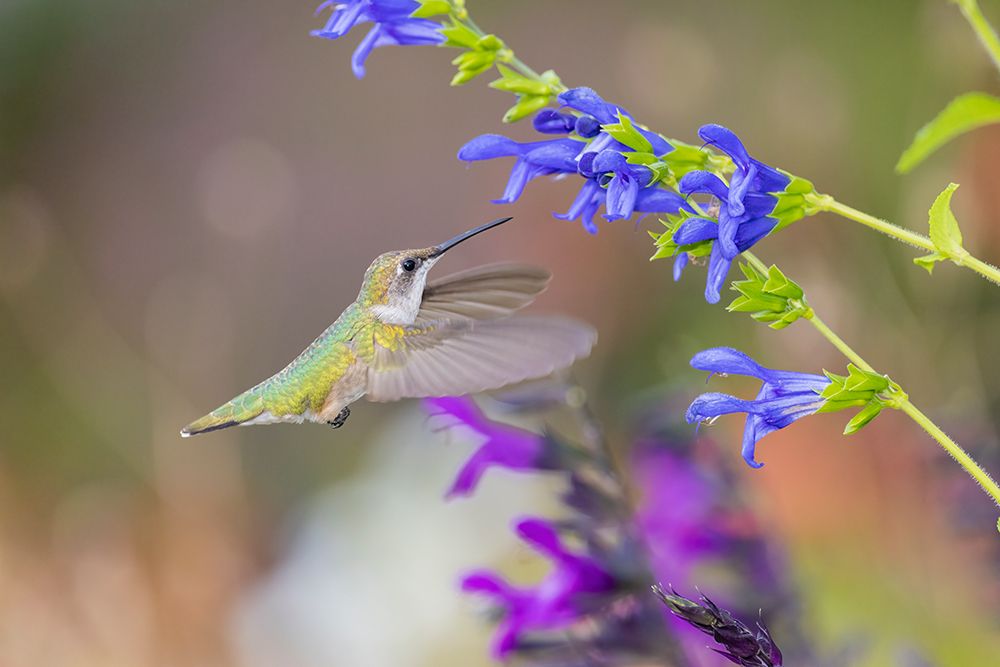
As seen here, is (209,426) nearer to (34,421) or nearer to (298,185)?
(34,421)

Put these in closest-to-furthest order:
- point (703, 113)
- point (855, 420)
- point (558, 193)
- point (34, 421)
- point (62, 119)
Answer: point (855, 420) → point (558, 193) → point (703, 113) → point (34, 421) → point (62, 119)

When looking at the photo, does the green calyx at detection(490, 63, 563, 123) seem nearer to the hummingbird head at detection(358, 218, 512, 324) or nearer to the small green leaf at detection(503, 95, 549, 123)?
the small green leaf at detection(503, 95, 549, 123)

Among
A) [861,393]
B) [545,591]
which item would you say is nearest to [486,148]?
[861,393]

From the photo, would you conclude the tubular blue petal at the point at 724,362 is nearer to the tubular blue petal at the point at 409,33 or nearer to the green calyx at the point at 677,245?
the green calyx at the point at 677,245

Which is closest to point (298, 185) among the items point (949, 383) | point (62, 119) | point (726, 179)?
point (62, 119)

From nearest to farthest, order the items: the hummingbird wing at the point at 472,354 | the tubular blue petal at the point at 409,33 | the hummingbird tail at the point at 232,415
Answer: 1. the tubular blue petal at the point at 409,33
2. the hummingbird wing at the point at 472,354
3. the hummingbird tail at the point at 232,415

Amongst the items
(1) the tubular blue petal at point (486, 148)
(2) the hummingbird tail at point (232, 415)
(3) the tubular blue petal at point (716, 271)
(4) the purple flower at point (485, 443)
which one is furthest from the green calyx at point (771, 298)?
(2) the hummingbird tail at point (232, 415)
